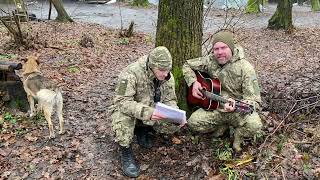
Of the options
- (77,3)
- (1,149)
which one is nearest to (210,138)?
(1,149)

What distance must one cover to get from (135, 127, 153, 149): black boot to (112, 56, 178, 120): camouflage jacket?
1.49 ft

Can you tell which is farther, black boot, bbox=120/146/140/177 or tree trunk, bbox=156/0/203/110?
tree trunk, bbox=156/0/203/110

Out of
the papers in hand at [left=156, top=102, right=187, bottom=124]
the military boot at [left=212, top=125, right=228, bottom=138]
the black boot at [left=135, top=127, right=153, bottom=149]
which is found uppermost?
the papers in hand at [left=156, top=102, right=187, bottom=124]

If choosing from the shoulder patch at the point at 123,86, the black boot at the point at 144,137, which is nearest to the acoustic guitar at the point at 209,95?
A: the black boot at the point at 144,137

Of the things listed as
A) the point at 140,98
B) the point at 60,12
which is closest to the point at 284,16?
the point at 60,12

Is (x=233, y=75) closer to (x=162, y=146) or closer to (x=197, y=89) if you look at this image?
(x=197, y=89)

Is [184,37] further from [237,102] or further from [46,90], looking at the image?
[46,90]

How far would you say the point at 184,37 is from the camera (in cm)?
505

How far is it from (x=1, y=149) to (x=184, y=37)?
9.35 feet

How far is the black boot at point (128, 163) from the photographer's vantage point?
4.49 metres

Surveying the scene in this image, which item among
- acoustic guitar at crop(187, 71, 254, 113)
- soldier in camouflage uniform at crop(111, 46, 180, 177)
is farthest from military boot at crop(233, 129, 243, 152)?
soldier in camouflage uniform at crop(111, 46, 180, 177)

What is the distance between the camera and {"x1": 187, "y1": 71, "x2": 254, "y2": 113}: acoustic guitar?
4.49 meters

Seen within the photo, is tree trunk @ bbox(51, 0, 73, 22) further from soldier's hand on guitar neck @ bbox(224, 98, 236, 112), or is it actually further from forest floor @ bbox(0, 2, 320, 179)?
soldier's hand on guitar neck @ bbox(224, 98, 236, 112)

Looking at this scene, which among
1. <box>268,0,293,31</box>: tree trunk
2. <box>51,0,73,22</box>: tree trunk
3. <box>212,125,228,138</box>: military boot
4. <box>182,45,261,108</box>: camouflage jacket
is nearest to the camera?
<box>182,45,261,108</box>: camouflage jacket
